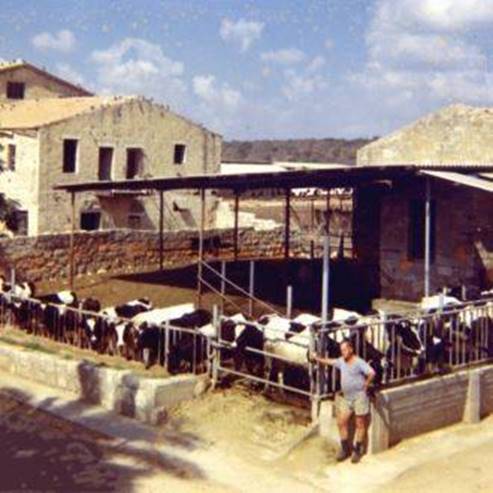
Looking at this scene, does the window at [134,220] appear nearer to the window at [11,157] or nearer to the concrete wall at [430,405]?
the window at [11,157]

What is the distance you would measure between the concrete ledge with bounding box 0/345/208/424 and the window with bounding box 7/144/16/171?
1857 cm

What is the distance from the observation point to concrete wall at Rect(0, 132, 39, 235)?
32719mm

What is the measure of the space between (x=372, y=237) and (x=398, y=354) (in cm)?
1023

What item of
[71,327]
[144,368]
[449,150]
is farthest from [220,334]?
[449,150]

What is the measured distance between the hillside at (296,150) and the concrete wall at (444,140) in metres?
86.1

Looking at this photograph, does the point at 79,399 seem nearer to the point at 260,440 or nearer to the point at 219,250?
the point at 260,440

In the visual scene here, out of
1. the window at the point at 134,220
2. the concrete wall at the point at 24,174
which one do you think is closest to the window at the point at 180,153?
the window at the point at 134,220

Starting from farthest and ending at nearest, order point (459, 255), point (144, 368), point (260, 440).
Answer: point (459, 255) < point (144, 368) < point (260, 440)

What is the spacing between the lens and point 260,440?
489 inches

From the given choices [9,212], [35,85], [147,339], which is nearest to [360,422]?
[147,339]

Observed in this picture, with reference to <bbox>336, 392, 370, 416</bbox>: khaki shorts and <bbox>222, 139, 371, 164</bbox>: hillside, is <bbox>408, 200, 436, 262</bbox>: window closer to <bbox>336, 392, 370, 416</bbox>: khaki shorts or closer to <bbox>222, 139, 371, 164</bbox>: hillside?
<bbox>336, 392, 370, 416</bbox>: khaki shorts

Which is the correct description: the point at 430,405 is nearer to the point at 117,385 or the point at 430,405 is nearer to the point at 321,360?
the point at 321,360

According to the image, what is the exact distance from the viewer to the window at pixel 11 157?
33.3m

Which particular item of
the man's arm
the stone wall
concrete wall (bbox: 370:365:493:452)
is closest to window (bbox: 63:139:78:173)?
the stone wall
